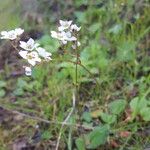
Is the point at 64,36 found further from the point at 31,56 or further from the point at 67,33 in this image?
the point at 31,56

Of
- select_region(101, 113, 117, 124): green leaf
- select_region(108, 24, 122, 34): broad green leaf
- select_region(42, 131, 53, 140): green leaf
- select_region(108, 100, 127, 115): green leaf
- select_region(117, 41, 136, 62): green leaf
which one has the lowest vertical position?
select_region(42, 131, 53, 140): green leaf

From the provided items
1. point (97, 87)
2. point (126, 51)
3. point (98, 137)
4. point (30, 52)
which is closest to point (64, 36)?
point (30, 52)

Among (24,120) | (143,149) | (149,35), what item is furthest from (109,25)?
(143,149)

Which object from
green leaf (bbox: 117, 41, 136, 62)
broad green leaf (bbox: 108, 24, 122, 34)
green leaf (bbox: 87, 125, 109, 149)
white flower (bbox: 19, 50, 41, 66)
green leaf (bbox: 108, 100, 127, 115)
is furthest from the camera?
broad green leaf (bbox: 108, 24, 122, 34)

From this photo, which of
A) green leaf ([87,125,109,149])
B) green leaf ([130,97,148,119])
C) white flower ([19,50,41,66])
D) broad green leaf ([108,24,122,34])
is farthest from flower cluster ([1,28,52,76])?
broad green leaf ([108,24,122,34])

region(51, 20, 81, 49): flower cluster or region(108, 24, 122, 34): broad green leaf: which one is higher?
region(108, 24, 122, 34): broad green leaf

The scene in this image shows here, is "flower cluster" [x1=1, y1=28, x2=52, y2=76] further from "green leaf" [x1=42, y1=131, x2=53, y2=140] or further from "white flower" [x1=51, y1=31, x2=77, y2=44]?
"green leaf" [x1=42, y1=131, x2=53, y2=140]

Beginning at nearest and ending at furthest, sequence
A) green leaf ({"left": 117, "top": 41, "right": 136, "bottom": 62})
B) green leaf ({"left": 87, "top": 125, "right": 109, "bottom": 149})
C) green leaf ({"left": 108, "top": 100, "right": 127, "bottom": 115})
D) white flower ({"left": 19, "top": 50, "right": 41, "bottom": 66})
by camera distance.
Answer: white flower ({"left": 19, "top": 50, "right": 41, "bottom": 66})
green leaf ({"left": 87, "top": 125, "right": 109, "bottom": 149})
green leaf ({"left": 108, "top": 100, "right": 127, "bottom": 115})
green leaf ({"left": 117, "top": 41, "right": 136, "bottom": 62})
